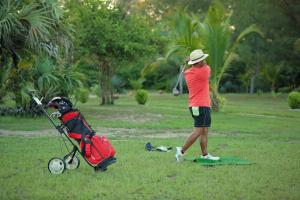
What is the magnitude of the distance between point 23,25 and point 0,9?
67 cm

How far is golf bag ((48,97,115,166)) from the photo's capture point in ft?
27.3

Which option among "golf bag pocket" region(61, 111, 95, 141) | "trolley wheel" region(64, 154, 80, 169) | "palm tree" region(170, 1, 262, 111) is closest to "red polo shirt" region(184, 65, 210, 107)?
"golf bag pocket" region(61, 111, 95, 141)

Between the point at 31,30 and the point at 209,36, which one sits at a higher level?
the point at 209,36

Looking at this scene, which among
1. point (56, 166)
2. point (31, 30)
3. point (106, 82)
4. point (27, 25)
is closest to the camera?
point (56, 166)

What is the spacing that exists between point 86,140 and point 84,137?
72mm

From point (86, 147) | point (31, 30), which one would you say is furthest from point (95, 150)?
point (31, 30)

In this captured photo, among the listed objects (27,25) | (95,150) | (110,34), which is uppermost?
(110,34)

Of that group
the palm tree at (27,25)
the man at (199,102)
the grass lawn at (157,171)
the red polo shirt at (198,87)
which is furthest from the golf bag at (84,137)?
the palm tree at (27,25)

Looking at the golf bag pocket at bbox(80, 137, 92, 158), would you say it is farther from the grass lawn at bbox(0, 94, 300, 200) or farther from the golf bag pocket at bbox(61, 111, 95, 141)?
the grass lawn at bbox(0, 94, 300, 200)

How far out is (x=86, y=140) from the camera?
830 centimetres

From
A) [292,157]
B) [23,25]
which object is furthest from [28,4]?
[292,157]

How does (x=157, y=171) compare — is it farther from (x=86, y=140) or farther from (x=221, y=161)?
(x=221, y=161)

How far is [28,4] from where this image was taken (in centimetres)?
1367

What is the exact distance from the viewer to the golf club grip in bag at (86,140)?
831 cm
